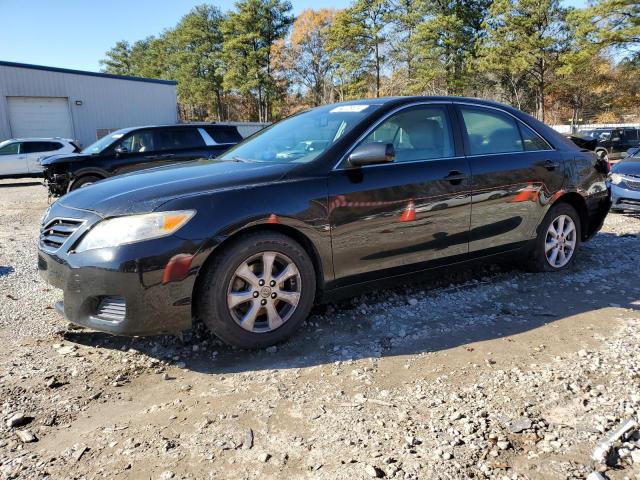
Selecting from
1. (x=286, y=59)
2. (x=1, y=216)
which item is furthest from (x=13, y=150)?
(x=286, y=59)

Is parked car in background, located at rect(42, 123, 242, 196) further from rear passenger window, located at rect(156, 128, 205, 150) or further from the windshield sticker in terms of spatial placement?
the windshield sticker

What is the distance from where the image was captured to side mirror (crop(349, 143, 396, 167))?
3.39 meters

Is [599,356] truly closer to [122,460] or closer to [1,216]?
[122,460]

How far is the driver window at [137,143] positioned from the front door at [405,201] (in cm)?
773

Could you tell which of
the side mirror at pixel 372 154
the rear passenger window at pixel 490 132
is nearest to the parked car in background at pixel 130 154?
the rear passenger window at pixel 490 132

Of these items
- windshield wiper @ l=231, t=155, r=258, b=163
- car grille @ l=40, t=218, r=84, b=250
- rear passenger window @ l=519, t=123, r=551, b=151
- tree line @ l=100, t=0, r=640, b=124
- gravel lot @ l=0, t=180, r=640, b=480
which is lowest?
gravel lot @ l=0, t=180, r=640, b=480

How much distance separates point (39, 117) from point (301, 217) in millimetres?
27034

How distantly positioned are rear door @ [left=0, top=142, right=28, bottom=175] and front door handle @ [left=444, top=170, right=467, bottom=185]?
17.7 metres

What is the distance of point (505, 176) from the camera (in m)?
4.30

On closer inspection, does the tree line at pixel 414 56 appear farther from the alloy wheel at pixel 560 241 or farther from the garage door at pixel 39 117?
the alloy wheel at pixel 560 241

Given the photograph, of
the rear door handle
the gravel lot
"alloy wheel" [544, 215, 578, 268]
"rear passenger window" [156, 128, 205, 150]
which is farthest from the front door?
"rear passenger window" [156, 128, 205, 150]

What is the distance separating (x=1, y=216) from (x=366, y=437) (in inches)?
386

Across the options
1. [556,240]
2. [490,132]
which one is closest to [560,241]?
[556,240]

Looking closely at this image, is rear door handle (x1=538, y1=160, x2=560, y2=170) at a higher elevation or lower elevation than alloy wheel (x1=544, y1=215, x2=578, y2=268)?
higher
